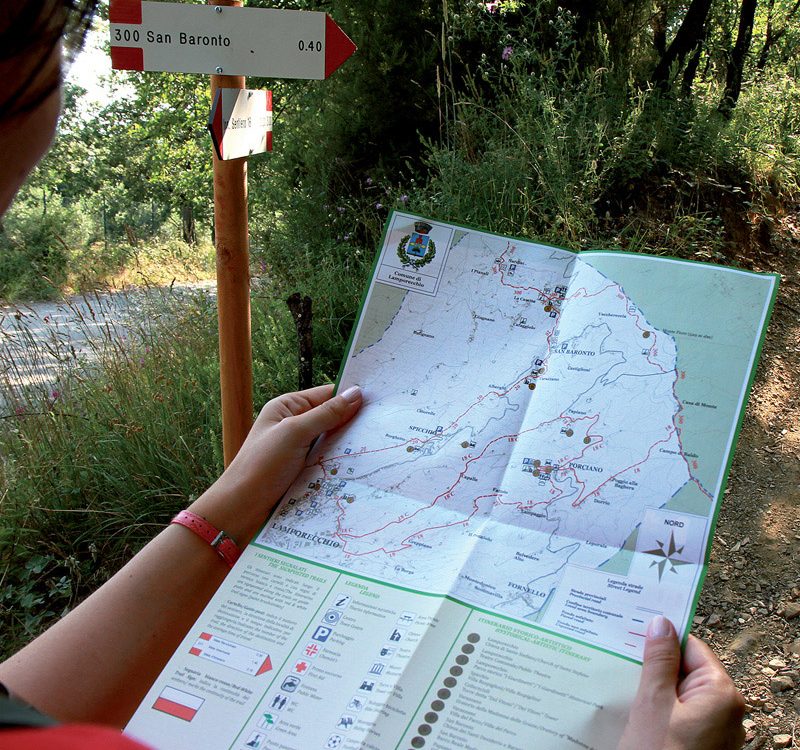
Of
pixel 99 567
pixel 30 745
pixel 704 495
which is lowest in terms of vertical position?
pixel 99 567

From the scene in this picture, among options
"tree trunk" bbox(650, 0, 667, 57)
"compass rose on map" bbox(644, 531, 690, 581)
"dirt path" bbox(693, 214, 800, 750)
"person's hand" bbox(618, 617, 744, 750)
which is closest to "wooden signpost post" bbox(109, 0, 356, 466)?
"compass rose on map" bbox(644, 531, 690, 581)

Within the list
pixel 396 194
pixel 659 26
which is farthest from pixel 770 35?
pixel 396 194

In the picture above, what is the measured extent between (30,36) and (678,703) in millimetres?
1020

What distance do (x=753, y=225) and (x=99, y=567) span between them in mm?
4381

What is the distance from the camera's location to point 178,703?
1.04m

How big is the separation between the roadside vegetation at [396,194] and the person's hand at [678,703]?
2443 millimetres

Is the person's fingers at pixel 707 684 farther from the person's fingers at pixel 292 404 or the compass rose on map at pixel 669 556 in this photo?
the person's fingers at pixel 292 404

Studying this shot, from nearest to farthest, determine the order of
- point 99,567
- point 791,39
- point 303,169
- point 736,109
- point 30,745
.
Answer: point 30,745 → point 99,567 → point 736,109 → point 303,169 → point 791,39

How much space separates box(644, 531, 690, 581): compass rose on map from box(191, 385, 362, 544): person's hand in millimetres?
577

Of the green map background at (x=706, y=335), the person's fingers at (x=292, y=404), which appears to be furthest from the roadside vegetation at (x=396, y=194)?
the green map background at (x=706, y=335)

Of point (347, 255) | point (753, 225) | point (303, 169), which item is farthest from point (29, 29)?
point (303, 169)

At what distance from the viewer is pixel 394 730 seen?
96cm

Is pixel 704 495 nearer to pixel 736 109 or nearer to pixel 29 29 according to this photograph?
pixel 29 29

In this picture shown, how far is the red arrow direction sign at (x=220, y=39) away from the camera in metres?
2.15
